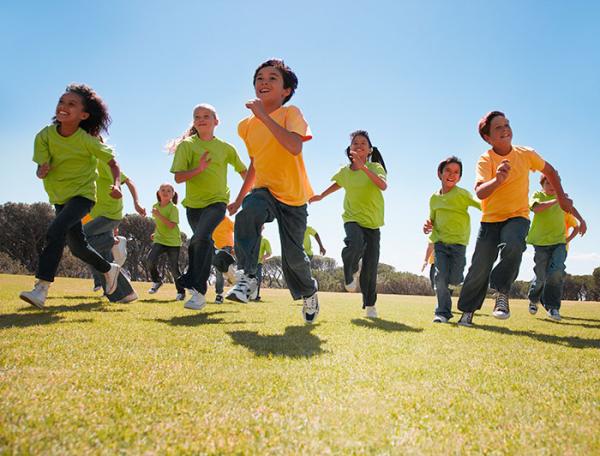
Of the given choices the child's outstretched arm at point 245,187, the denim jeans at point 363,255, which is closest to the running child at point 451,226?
the denim jeans at point 363,255

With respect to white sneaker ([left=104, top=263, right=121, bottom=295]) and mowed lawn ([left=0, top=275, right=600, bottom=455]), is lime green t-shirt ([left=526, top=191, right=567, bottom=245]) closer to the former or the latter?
mowed lawn ([left=0, top=275, right=600, bottom=455])

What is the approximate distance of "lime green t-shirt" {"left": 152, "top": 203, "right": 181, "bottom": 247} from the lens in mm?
8852

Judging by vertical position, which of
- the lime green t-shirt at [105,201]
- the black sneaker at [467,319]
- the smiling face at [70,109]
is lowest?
the black sneaker at [467,319]

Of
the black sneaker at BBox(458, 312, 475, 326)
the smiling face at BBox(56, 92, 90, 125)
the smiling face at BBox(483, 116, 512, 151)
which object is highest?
the smiling face at BBox(483, 116, 512, 151)

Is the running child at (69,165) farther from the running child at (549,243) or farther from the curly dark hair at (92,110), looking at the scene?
the running child at (549,243)

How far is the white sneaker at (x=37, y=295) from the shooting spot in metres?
4.30

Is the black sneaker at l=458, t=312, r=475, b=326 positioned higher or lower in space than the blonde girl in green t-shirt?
lower

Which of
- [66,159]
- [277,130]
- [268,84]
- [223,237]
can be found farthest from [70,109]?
[223,237]

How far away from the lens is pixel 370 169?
6324mm

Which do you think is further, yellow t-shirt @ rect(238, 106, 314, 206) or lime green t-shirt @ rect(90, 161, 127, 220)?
lime green t-shirt @ rect(90, 161, 127, 220)

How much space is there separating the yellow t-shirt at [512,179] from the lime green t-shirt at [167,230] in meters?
6.21

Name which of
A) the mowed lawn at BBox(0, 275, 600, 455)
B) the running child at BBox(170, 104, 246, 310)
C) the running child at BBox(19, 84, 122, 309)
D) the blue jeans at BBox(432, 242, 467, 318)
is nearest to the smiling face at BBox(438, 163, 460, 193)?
the blue jeans at BBox(432, 242, 467, 318)

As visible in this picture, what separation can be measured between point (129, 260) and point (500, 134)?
40.8 metres

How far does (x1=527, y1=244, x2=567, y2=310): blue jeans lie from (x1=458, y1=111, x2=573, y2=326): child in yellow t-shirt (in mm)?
3664
